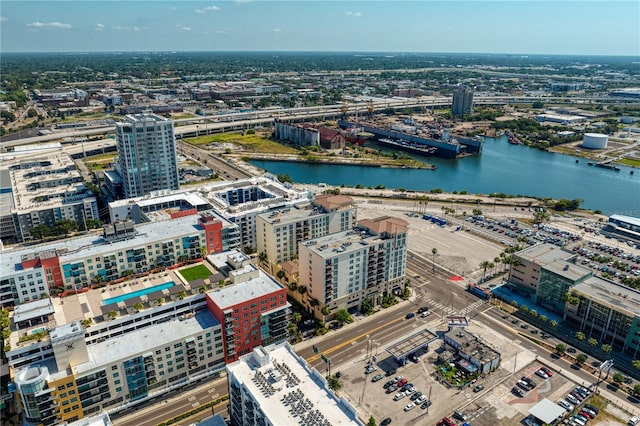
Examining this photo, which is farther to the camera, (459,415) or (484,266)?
(484,266)

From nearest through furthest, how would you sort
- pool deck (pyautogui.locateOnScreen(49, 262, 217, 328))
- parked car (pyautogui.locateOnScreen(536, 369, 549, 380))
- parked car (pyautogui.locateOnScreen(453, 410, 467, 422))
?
parked car (pyautogui.locateOnScreen(453, 410, 467, 422)), pool deck (pyautogui.locateOnScreen(49, 262, 217, 328)), parked car (pyautogui.locateOnScreen(536, 369, 549, 380))

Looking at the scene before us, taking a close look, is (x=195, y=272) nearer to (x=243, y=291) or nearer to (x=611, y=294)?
(x=243, y=291)

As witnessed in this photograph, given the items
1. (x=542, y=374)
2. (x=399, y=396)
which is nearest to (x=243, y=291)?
(x=399, y=396)

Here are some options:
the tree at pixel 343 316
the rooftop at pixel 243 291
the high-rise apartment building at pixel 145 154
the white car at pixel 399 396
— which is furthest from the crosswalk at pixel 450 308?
the high-rise apartment building at pixel 145 154

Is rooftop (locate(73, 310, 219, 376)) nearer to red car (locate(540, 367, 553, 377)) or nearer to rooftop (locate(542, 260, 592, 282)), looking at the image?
red car (locate(540, 367, 553, 377))

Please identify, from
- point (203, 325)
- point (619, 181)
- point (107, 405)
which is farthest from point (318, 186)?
point (619, 181)

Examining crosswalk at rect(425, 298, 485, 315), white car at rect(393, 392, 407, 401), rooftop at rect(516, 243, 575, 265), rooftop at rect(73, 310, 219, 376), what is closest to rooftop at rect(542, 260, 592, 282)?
rooftop at rect(516, 243, 575, 265)
